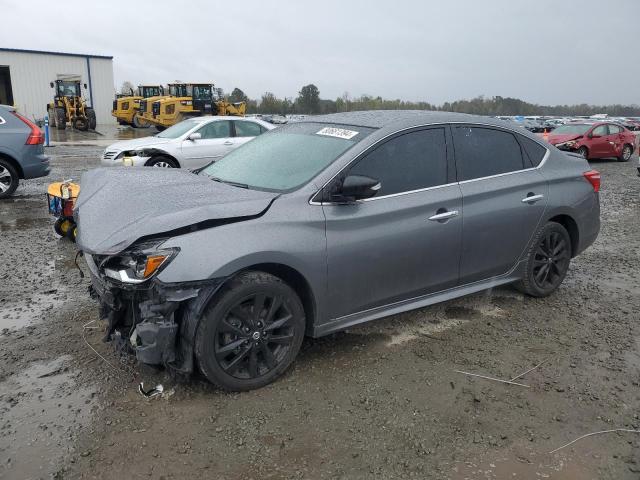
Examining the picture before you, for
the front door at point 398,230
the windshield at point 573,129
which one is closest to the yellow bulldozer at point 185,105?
the windshield at point 573,129

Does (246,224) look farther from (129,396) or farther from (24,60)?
(24,60)

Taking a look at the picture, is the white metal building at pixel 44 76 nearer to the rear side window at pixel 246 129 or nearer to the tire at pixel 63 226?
the rear side window at pixel 246 129

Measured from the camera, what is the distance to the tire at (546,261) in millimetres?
4808

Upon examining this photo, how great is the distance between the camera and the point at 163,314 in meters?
3.12

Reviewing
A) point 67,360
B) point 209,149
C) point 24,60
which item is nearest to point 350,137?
point 67,360

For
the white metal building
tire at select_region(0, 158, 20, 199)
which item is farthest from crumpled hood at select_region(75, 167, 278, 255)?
the white metal building

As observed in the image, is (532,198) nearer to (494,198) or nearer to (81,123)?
(494,198)

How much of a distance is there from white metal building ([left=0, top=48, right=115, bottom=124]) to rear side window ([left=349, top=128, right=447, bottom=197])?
45.6m

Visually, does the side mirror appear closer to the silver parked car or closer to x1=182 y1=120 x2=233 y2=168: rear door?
the silver parked car

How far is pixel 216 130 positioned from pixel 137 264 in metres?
9.45

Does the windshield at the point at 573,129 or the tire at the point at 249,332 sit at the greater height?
the windshield at the point at 573,129

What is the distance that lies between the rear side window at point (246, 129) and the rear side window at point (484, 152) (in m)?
8.56

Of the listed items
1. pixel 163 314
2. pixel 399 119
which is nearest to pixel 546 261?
pixel 399 119

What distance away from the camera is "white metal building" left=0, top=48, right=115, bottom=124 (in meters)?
44.8
